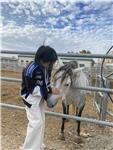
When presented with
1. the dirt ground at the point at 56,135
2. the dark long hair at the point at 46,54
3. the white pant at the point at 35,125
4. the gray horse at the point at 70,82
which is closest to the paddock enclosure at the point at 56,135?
the dirt ground at the point at 56,135

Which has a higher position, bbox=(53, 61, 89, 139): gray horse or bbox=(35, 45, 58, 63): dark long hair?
bbox=(35, 45, 58, 63): dark long hair

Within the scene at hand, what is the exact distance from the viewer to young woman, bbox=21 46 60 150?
2729 millimetres

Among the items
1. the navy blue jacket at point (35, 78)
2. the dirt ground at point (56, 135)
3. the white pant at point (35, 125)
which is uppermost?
the navy blue jacket at point (35, 78)

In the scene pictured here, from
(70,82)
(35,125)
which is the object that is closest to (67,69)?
(70,82)

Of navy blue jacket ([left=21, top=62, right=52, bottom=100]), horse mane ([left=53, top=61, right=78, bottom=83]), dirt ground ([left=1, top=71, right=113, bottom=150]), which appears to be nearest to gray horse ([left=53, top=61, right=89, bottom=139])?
horse mane ([left=53, top=61, right=78, bottom=83])

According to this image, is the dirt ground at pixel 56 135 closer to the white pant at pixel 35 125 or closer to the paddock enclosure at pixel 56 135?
the paddock enclosure at pixel 56 135

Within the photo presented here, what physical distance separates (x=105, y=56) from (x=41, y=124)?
2.87 ft

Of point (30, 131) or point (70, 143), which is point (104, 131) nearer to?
point (70, 143)

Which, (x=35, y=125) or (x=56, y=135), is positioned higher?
(x=35, y=125)

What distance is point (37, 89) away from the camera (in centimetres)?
274

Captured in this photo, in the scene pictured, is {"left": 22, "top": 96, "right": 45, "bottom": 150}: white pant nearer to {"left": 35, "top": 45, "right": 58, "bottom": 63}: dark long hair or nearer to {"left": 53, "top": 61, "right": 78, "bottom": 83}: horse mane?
{"left": 35, "top": 45, "right": 58, "bottom": 63}: dark long hair

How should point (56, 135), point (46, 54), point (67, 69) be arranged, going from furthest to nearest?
point (56, 135) → point (67, 69) → point (46, 54)

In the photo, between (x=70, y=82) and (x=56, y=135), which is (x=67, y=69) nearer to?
(x=70, y=82)

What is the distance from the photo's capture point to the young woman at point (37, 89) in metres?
2.73
